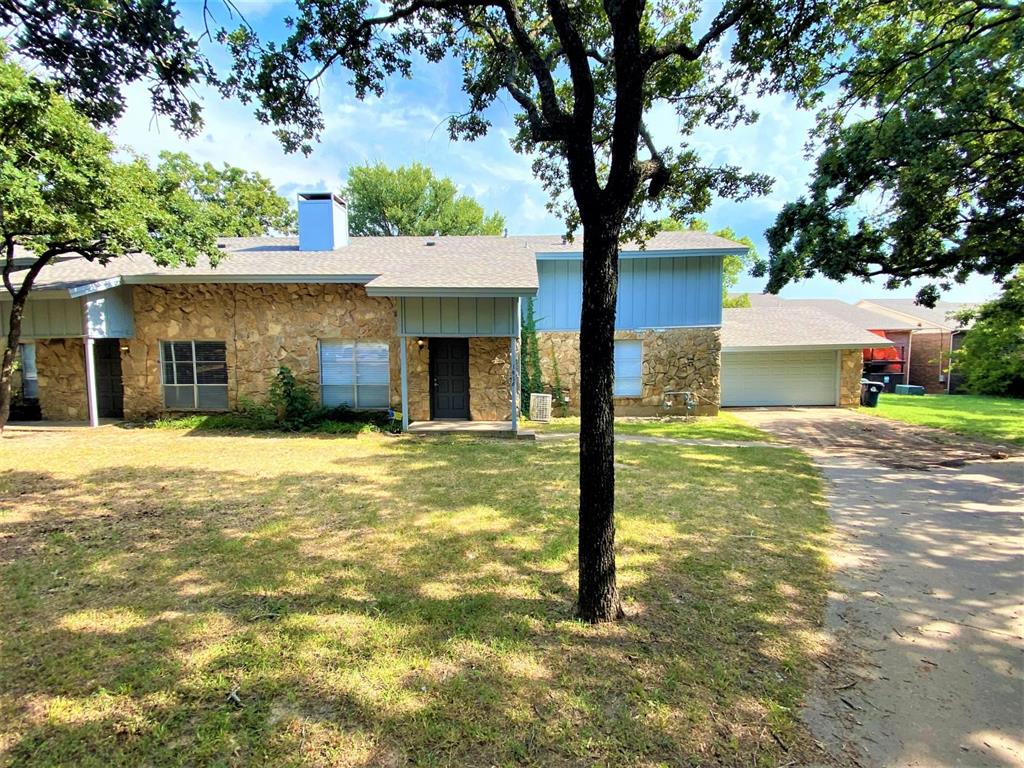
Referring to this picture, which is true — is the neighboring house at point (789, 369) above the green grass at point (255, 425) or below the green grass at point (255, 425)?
above

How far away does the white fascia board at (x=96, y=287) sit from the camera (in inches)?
394

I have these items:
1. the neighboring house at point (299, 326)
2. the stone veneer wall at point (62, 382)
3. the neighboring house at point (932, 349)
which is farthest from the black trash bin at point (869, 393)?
the stone veneer wall at point (62, 382)

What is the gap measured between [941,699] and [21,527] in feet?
27.0

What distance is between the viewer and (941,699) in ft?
8.52

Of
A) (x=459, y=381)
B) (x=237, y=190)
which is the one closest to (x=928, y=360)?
(x=459, y=381)

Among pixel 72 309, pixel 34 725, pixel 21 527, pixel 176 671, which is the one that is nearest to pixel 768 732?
pixel 176 671

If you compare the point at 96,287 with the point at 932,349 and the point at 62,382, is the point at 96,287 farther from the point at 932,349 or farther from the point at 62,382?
the point at 932,349

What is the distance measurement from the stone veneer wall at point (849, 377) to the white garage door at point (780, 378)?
195 millimetres

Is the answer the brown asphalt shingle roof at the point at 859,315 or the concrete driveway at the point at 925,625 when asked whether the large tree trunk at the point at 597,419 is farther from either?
the brown asphalt shingle roof at the point at 859,315

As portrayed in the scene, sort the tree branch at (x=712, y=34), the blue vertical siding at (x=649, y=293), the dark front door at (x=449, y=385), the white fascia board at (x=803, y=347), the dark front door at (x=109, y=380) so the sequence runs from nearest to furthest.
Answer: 1. the tree branch at (x=712, y=34)
2. the dark front door at (x=449, y=385)
3. the dark front door at (x=109, y=380)
4. the blue vertical siding at (x=649, y=293)
5. the white fascia board at (x=803, y=347)

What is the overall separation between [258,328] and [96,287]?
337 cm

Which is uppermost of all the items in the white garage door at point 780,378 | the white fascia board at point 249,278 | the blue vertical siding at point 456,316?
the white fascia board at point 249,278

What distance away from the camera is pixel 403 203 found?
2900 cm

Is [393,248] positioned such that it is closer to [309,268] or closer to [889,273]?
[309,268]
